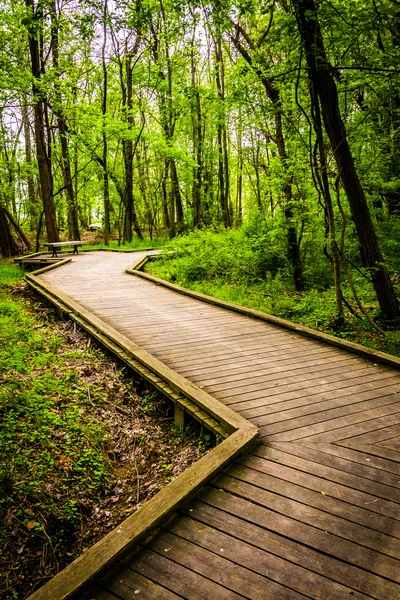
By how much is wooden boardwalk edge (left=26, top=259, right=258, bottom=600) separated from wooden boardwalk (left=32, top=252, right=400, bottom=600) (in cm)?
8

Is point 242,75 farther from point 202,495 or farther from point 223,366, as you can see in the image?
point 202,495

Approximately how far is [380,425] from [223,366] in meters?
2.07

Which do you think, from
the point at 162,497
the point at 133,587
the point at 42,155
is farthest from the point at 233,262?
the point at 133,587

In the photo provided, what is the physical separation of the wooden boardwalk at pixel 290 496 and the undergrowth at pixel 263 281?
1386mm

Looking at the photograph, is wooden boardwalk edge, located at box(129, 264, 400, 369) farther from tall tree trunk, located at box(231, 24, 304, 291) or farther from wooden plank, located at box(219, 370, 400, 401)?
tall tree trunk, located at box(231, 24, 304, 291)

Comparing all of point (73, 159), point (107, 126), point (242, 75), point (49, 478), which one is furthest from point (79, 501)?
point (73, 159)

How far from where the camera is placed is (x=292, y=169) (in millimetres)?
8422

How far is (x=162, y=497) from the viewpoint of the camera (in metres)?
2.88

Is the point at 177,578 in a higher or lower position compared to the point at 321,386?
lower

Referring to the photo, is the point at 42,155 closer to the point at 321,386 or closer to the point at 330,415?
the point at 321,386

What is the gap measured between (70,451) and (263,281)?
25.2ft

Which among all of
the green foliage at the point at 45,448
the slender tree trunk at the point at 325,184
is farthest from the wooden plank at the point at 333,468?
the slender tree trunk at the point at 325,184

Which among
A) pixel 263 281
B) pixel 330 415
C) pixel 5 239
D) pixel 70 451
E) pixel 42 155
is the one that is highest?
pixel 42 155

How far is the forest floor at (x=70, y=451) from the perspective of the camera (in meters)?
3.06
